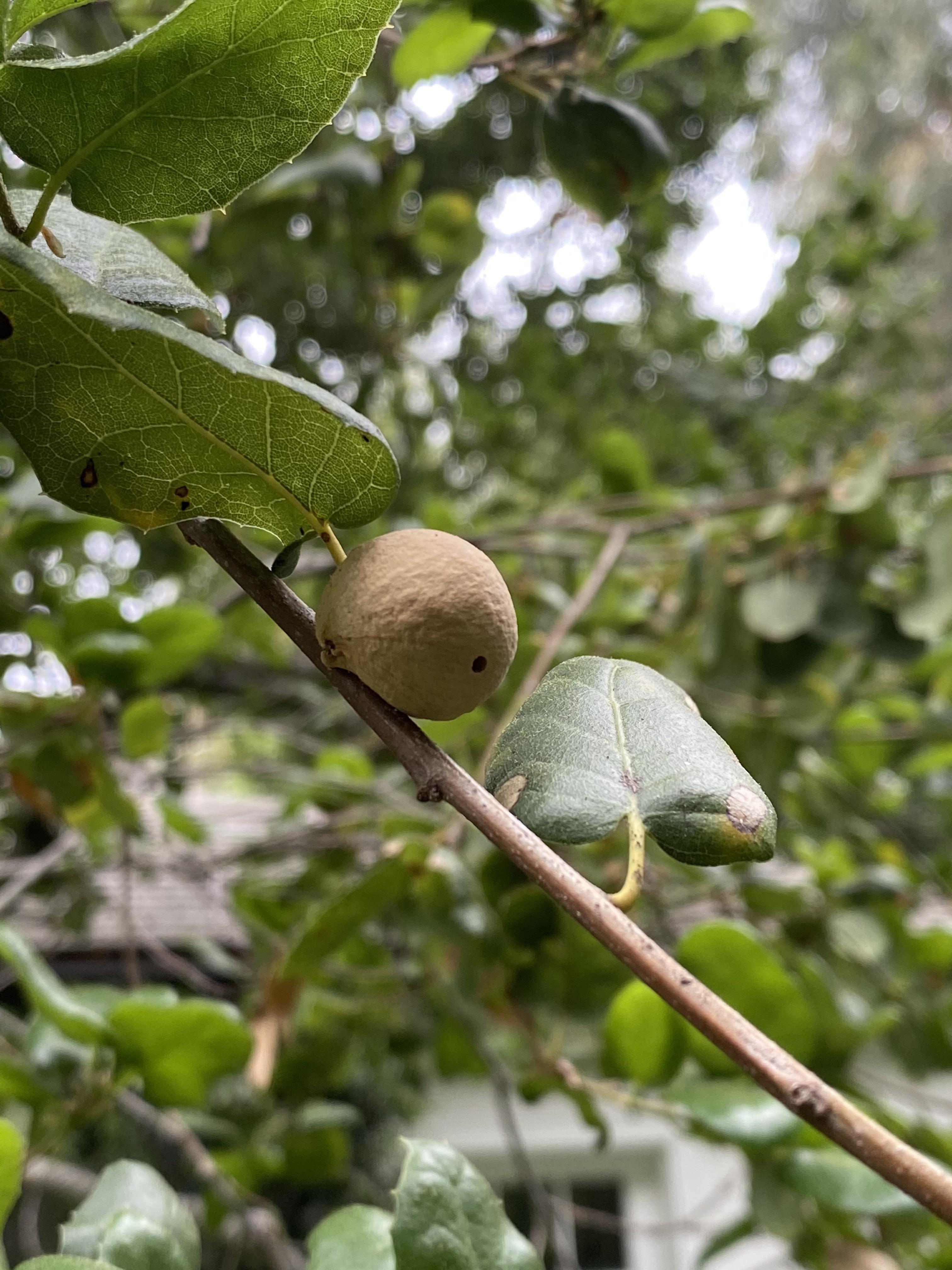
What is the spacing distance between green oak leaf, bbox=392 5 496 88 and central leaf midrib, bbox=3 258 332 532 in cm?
49

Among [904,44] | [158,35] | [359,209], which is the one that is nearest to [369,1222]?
[158,35]

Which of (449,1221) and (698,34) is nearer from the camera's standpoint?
(449,1221)

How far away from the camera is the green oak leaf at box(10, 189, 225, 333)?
0.33 metres

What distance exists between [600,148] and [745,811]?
1.73 feet

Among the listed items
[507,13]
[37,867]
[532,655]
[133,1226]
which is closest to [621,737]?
[133,1226]

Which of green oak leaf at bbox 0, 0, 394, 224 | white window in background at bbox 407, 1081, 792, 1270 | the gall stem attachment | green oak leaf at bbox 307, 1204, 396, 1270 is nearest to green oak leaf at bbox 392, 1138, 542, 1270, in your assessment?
green oak leaf at bbox 307, 1204, 396, 1270

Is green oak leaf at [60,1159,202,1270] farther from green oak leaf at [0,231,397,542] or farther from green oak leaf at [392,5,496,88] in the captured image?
green oak leaf at [392,5,496,88]

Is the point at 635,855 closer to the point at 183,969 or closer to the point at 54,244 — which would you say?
the point at 54,244

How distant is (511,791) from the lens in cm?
33

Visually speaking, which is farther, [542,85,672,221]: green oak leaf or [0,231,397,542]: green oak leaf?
[542,85,672,221]: green oak leaf

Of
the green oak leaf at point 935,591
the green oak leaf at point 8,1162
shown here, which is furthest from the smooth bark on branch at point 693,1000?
the green oak leaf at point 935,591

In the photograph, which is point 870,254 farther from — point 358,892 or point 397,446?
point 358,892

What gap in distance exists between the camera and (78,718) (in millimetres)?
982

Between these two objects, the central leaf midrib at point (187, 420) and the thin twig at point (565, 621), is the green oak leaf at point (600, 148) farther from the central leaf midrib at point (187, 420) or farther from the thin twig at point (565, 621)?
the central leaf midrib at point (187, 420)
